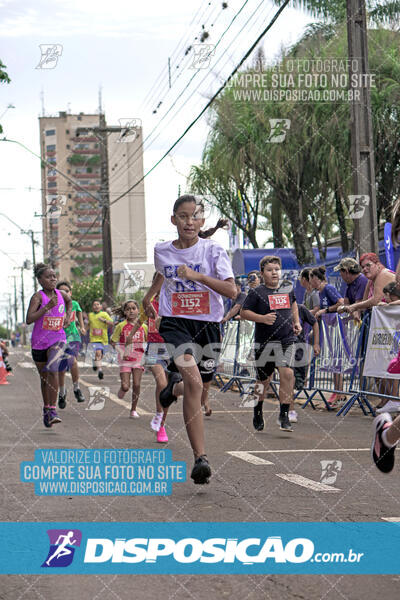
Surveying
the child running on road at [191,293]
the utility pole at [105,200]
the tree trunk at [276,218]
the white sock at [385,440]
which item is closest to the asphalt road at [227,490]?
the white sock at [385,440]

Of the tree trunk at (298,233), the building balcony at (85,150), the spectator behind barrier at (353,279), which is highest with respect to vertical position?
the building balcony at (85,150)

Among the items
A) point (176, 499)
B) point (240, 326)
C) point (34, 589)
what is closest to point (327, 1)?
point (240, 326)

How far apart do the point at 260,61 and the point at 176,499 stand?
21054 mm

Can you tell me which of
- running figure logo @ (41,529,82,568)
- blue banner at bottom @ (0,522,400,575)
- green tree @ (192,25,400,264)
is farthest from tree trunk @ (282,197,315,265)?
running figure logo @ (41,529,82,568)

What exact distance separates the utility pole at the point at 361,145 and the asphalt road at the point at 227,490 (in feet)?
9.53

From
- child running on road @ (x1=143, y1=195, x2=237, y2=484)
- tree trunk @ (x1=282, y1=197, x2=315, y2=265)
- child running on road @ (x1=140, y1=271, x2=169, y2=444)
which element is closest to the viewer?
child running on road @ (x1=143, y1=195, x2=237, y2=484)

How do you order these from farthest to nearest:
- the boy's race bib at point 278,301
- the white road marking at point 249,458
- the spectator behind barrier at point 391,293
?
1. the spectator behind barrier at point 391,293
2. the boy's race bib at point 278,301
3. the white road marking at point 249,458

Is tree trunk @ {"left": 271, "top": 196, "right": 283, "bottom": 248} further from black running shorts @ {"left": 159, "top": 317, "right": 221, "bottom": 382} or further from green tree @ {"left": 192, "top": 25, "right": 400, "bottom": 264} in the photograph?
black running shorts @ {"left": 159, "top": 317, "right": 221, "bottom": 382}

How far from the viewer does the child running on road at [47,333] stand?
10188mm

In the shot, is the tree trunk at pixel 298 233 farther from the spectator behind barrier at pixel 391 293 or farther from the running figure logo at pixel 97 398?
the spectator behind barrier at pixel 391 293

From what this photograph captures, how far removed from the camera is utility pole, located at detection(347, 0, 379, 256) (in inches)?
545

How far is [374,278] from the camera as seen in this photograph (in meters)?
11.5

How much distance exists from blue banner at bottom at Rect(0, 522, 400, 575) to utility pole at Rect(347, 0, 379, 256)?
30.2ft

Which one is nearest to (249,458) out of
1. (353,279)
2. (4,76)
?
(353,279)
